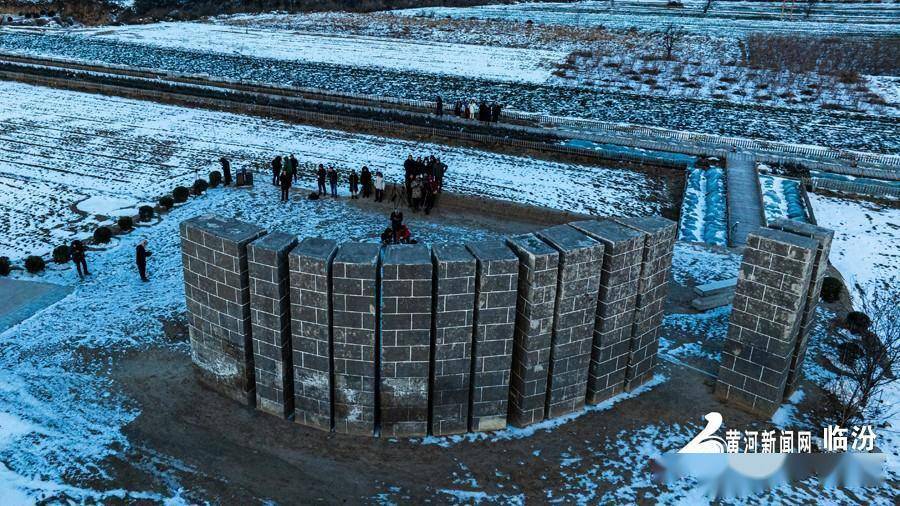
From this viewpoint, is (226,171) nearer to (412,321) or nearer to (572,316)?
(412,321)

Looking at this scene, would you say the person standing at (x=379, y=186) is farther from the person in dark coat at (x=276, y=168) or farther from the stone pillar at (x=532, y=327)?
the stone pillar at (x=532, y=327)

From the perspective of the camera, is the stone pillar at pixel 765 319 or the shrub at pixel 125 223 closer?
the stone pillar at pixel 765 319

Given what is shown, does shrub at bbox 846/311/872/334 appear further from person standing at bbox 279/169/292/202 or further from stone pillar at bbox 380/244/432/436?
person standing at bbox 279/169/292/202

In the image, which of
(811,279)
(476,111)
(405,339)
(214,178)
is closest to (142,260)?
(214,178)

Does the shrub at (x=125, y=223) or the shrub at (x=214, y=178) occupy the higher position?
the shrub at (x=214, y=178)

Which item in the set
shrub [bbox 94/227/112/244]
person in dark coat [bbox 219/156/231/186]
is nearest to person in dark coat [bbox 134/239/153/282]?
shrub [bbox 94/227/112/244]

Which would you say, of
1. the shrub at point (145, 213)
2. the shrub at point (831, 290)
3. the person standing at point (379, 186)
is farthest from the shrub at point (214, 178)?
the shrub at point (831, 290)

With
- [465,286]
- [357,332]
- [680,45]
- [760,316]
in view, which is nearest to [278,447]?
[357,332]
